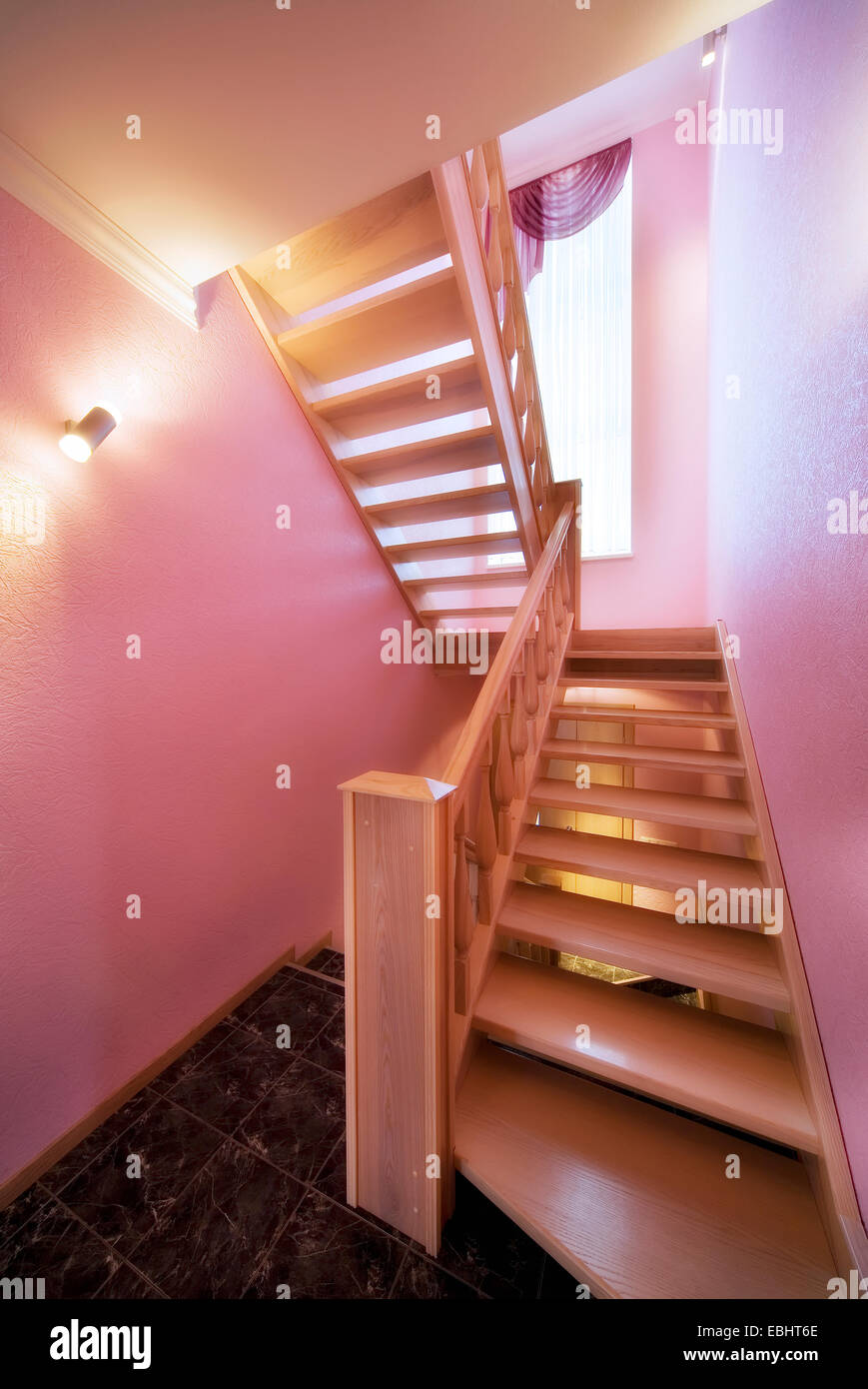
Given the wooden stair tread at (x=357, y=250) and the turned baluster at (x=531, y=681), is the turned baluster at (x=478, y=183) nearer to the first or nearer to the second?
the wooden stair tread at (x=357, y=250)

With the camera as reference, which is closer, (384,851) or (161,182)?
(384,851)

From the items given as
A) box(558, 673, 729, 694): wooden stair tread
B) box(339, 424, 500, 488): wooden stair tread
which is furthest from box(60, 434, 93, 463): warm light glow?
box(558, 673, 729, 694): wooden stair tread

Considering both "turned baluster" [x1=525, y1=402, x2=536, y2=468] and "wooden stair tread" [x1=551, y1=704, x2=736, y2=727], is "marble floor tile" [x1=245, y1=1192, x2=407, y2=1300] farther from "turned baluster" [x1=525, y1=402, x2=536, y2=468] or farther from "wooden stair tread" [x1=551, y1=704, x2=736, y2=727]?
"turned baluster" [x1=525, y1=402, x2=536, y2=468]

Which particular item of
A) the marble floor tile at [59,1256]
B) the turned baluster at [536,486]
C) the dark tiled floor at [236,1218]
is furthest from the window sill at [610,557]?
the marble floor tile at [59,1256]

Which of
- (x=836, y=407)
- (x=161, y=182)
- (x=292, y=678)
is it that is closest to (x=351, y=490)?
(x=292, y=678)

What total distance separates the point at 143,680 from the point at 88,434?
73cm

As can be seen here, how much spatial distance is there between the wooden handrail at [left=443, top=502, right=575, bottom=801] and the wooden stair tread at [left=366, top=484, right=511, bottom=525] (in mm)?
369

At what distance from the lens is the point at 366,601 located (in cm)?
288

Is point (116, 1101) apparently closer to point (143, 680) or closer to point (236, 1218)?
point (236, 1218)

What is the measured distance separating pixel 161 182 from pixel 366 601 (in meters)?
1.77

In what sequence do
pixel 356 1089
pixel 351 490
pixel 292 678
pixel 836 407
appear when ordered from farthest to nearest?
pixel 351 490, pixel 292 678, pixel 356 1089, pixel 836 407

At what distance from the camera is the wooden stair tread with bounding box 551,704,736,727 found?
215 centimetres

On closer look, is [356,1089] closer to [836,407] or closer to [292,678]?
[292,678]

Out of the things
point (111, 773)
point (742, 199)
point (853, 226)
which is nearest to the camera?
point (853, 226)
